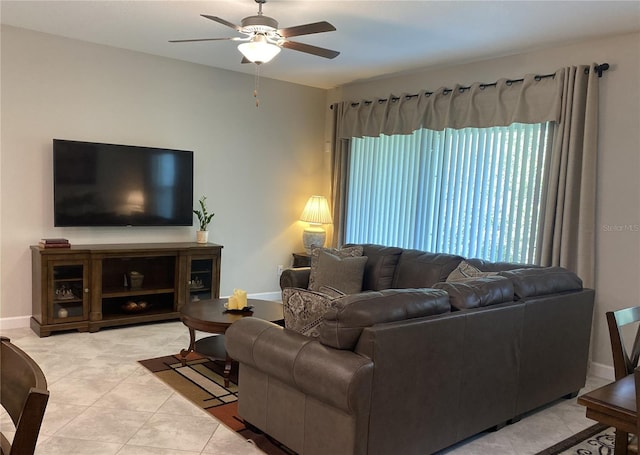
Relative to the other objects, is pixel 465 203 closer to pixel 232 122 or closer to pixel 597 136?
pixel 597 136

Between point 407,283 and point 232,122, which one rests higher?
point 232,122

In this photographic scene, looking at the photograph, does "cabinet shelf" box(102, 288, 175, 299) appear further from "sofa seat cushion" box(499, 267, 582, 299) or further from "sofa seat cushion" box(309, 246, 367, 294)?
"sofa seat cushion" box(499, 267, 582, 299)

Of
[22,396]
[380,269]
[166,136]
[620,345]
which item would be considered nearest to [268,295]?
[380,269]

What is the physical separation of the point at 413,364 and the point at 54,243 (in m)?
3.43

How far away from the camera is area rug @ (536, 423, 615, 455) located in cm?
278

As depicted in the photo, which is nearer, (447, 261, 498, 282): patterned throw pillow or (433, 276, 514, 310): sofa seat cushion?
(433, 276, 514, 310): sofa seat cushion

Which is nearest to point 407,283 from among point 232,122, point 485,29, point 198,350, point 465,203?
point 465,203

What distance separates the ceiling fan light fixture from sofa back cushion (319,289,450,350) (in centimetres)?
189

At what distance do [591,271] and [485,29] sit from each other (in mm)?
2059

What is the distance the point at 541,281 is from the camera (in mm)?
3174

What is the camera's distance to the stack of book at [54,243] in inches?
173

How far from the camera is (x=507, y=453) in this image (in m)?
2.72

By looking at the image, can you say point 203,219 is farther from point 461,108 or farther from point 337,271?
point 461,108

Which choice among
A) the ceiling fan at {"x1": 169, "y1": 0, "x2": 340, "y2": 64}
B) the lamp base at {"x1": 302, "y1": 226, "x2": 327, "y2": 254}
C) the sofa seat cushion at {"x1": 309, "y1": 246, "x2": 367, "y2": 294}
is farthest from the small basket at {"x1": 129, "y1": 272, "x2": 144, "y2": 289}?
the ceiling fan at {"x1": 169, "y1": 0, "x2": 340, "y2": 64}
